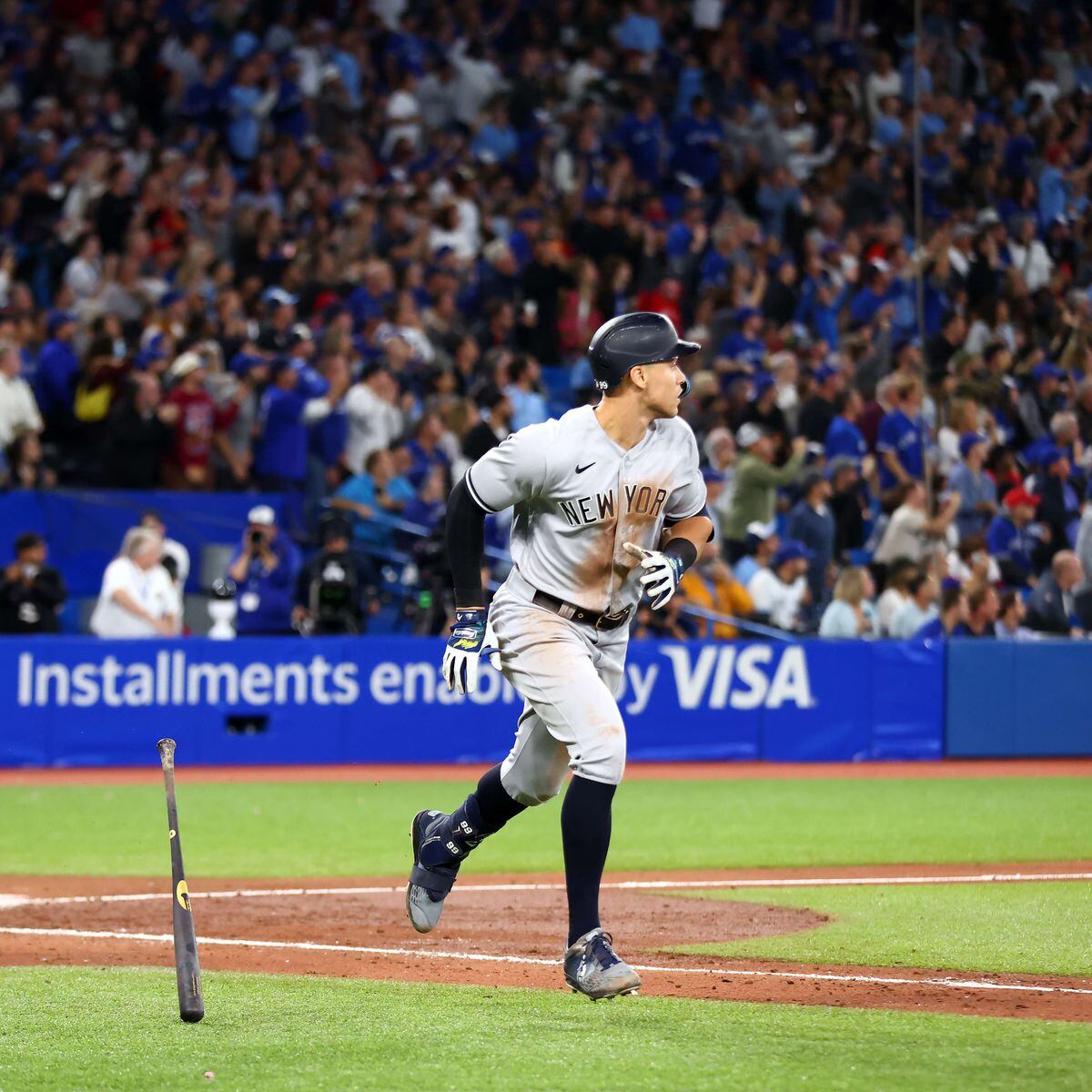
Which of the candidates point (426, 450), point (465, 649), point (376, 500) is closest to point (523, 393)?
point (426, 450)

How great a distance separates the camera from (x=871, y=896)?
8.79m

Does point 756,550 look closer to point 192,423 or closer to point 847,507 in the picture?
point 847,507

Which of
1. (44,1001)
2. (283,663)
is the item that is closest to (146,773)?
(283,663)

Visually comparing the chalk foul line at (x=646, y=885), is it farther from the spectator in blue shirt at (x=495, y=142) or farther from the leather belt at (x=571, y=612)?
the spectator in blue shirt at (x=495, y=142)

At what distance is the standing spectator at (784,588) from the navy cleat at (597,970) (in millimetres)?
10363

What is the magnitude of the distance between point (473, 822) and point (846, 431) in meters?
11.0

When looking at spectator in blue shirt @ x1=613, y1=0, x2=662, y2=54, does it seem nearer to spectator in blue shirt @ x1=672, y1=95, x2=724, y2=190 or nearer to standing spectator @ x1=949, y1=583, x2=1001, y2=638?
spectator in blue shirt @ x1=672, y1=95, x2=724, y2=190

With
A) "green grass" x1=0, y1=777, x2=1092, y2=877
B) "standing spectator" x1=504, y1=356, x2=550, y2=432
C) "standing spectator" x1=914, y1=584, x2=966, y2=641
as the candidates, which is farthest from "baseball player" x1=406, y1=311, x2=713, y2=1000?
"standing spectator" x1=504, y1=356, x2=550, y2=432

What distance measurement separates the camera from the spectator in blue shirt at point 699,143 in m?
21.0

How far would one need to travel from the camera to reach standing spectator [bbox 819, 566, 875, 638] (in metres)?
16.0

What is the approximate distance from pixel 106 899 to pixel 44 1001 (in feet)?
10.0

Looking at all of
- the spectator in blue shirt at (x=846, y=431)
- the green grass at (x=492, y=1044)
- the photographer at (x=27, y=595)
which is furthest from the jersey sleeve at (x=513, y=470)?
the spectator in blue shirt at (x=846, y=431)

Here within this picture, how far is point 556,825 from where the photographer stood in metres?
12.4

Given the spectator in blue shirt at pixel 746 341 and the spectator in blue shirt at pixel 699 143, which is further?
the spectator in blue shirt at pixel 699 143
